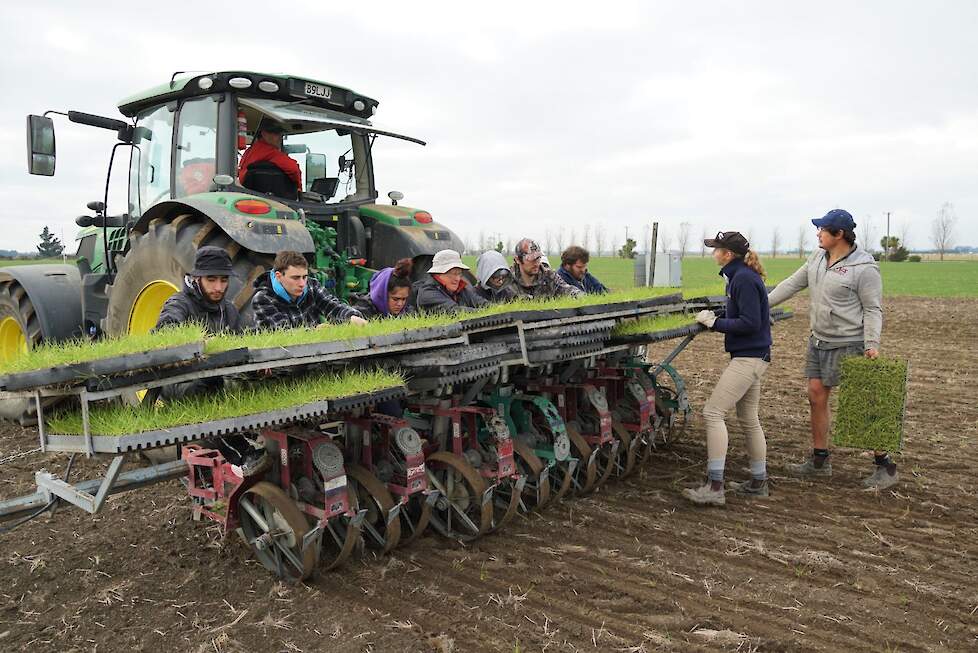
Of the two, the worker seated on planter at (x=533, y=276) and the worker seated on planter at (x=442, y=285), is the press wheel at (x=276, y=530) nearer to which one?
the worker seated on planter at (x=442, y=285)

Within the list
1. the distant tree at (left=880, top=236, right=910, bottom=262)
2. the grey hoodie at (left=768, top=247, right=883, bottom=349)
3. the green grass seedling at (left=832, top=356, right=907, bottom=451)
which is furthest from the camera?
the distant tree at (left=880, top=236, right=910, bottom=262)

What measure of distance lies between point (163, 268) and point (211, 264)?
1.17 metres

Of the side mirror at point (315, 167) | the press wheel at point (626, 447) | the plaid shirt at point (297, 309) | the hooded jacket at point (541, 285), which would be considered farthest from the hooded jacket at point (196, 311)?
the press wheel at point (626, 447)

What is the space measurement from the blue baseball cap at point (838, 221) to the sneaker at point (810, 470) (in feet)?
5.47

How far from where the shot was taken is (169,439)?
268 centimetres

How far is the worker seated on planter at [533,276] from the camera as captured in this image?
5.79m

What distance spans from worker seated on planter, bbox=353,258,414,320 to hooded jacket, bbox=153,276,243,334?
33.2 inches

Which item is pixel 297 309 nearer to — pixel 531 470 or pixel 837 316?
pixel 531 470

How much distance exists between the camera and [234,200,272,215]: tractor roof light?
4.55 meters

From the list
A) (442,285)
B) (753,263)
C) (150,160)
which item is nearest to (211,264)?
(442,285)

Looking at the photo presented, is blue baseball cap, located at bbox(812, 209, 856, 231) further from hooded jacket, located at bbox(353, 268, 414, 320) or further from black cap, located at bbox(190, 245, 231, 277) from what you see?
black cap, located at bbox(190, 245, 231, 277)

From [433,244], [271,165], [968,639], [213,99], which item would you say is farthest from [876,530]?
[213,99]

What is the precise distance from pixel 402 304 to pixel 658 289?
7.09 feet

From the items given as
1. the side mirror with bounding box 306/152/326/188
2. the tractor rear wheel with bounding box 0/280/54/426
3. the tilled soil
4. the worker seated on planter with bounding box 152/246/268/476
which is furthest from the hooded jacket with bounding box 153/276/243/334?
the tractor rear wheel with bounding box 0/280/54/426
